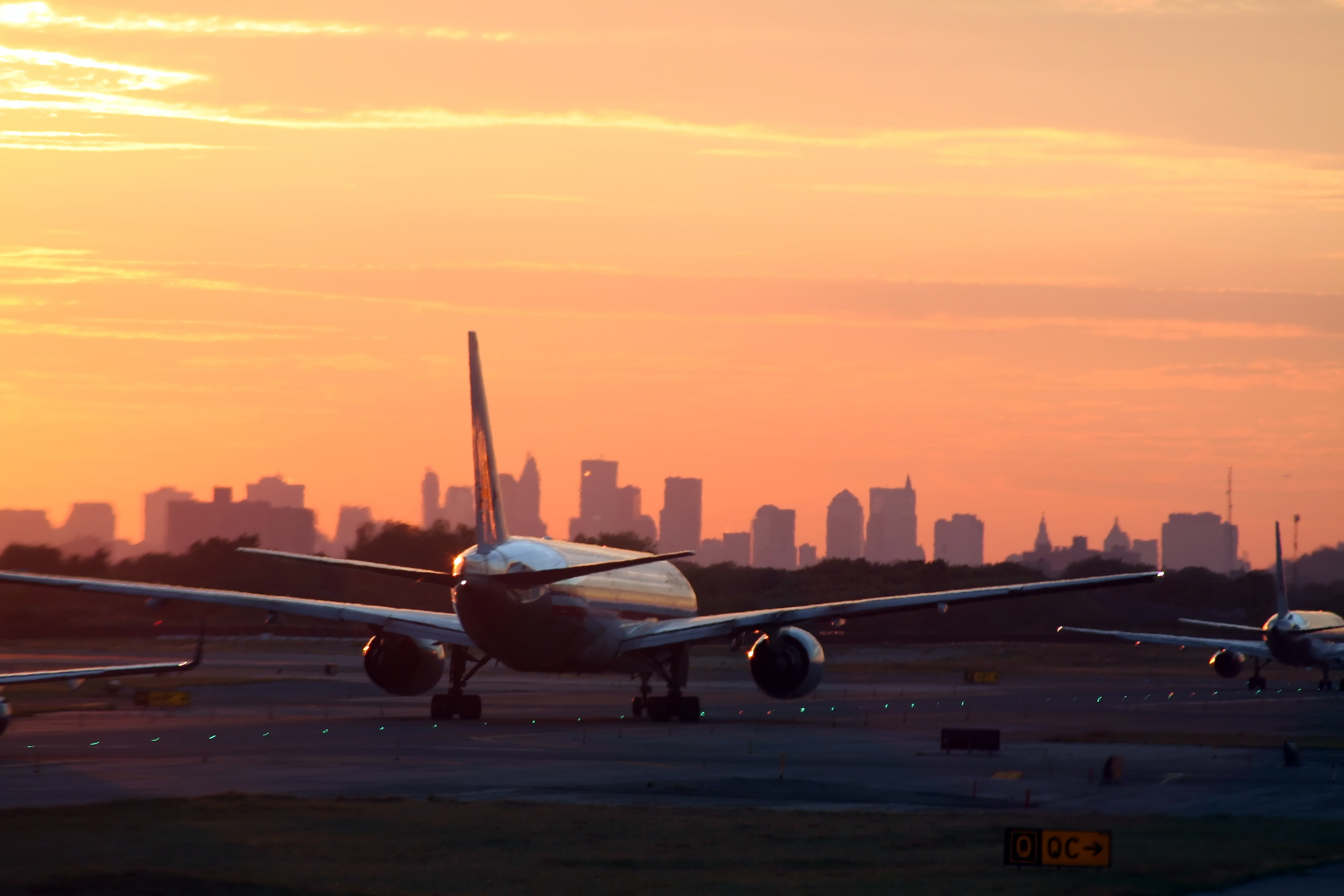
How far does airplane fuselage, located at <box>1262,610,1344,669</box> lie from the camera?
7156cm

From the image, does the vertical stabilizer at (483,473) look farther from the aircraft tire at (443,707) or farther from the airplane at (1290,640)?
the airplane at (1290,640)

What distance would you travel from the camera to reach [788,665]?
4066cm

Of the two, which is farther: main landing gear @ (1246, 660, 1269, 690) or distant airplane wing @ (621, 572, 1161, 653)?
main landing gear @ (1246, 660, 1269, 690)

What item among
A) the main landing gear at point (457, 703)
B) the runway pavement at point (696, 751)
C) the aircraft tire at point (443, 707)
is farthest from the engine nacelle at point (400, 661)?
the aircraft tire at point (443, 707)

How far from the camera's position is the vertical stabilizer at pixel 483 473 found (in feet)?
124

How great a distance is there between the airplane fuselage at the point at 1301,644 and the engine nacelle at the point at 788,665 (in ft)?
124

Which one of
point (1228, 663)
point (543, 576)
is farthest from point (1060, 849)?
point (1228, 663)

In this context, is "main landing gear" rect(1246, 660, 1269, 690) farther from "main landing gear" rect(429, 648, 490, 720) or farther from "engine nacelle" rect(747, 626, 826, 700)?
"main landing gear" rect(429, 648, 490, 720)

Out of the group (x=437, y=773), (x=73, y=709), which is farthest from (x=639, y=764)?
(x=73, y=709)

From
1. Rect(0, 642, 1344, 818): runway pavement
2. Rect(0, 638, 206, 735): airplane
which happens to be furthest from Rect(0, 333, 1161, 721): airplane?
Rect(0, 638, 206, 735): airplane

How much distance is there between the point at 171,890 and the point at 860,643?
87513mm

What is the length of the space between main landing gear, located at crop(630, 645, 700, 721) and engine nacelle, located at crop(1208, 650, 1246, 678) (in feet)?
134

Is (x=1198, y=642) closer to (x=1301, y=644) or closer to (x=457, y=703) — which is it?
(x=1301, y=644)

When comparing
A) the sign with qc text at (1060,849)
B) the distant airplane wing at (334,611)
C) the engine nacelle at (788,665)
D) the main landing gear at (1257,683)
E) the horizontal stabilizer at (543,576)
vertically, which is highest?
the horizontal stabilizer at (543,576)
